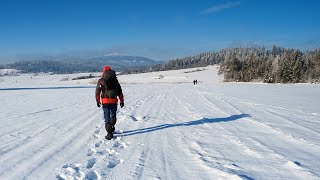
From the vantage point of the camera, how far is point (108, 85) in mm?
9297

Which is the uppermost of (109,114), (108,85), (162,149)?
(108,85)

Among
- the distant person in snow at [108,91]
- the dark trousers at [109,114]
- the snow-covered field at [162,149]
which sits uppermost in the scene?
the distant person in snow at [108,91]

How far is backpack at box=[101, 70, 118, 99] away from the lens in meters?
9.23

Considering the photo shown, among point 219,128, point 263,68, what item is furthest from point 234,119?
point 263,68

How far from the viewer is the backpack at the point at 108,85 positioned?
30.3 ft

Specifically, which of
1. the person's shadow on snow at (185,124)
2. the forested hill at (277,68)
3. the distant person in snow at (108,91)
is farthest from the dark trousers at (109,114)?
the forested hill at (277,68)

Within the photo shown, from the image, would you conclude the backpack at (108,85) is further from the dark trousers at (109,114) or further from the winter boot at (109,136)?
the winter boot at (109,136)

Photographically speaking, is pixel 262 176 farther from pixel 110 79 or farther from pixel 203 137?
pixel 110 79

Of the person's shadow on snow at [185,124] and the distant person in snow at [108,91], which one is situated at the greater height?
the distant person in snow at [108,91]

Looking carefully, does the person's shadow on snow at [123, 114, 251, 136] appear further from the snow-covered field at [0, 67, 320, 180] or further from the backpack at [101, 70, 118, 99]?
the backpack at [101, 70, 118, 99]

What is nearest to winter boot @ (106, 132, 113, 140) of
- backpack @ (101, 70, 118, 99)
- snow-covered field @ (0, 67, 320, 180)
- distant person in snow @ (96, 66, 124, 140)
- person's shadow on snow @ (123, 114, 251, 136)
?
snow-covered field @ (0, 67, 320, 180)

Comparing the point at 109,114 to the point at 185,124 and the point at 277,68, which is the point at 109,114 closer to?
the point at 185,124

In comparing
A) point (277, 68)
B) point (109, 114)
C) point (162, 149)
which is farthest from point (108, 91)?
point (277, 68)

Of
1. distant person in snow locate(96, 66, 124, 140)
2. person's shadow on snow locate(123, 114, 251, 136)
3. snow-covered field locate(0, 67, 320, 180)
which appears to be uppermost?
distant person in snow locate(96, 66, 124, 140)
